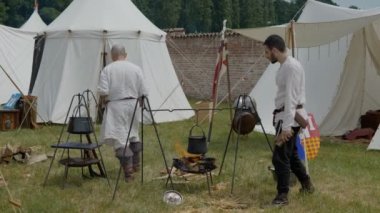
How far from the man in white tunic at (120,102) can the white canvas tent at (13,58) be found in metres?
8.19

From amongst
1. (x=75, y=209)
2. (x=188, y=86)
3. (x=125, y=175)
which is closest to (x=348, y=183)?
(x=125, y=175)

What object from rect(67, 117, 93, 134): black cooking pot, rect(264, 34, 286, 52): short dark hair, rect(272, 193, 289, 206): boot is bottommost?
rect(272, 193, 289, 206): boot

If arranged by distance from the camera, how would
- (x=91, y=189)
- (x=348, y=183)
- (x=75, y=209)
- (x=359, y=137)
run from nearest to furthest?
(x=75, y=209), (x=91, y=189), (x=348, y=183), (x=359, y=137)

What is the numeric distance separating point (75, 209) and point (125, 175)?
1.00 meters

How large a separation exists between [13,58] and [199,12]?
67.9 ft

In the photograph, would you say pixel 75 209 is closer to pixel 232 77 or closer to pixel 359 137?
pixel 359 137

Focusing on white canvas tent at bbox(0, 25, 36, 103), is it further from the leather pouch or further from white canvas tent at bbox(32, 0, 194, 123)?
the leather pouch

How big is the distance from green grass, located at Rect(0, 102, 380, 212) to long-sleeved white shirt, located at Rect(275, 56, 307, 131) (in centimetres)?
75

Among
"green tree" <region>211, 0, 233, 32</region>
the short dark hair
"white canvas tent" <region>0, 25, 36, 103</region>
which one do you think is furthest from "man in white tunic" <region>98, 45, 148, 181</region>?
"green tree" <region>211, 0, 233, 32</region>

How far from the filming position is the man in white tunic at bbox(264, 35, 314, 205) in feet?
14.5

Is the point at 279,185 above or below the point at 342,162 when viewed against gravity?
above

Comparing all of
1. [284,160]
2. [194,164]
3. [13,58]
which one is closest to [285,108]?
[284,160]

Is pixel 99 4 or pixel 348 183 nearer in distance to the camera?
pixel 348 183

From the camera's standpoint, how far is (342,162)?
21.7 feet
